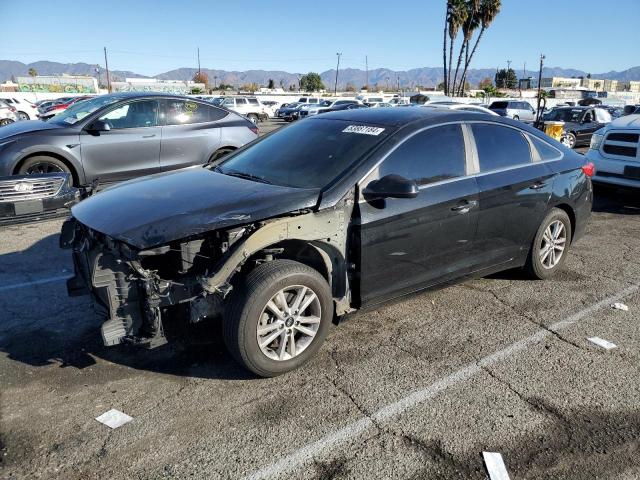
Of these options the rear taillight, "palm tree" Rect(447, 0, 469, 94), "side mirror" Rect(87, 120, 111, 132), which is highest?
"palm tree" Rect(447, 0, 469, 94)

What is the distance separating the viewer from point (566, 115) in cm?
1766

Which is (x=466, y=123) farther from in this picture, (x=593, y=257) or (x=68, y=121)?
(x=68, y=121)

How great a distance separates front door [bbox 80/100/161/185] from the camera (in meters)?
7.61

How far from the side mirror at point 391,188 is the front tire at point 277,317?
26.9 inches

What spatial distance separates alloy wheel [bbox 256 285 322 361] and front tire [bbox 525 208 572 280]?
98.6 inches

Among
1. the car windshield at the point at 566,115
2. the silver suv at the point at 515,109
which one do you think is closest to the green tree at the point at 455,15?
the silver suv at the point at 515,109

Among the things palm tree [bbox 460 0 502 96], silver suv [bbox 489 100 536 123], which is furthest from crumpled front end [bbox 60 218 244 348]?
palm tree [bbox 460 0 502 96]

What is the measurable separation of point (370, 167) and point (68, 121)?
5.87 m

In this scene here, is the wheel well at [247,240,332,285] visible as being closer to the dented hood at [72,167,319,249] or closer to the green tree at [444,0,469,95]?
the dented hood at [72,167,319,249]

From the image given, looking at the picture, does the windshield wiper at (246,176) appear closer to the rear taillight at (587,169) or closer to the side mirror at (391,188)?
the side mirror at (391,188)

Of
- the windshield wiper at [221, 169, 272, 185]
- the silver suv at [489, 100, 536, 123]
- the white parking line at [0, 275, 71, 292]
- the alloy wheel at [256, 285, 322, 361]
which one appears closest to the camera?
the alloy wheel at [256, 285, 322, 361]

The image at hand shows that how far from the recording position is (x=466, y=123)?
4348 mm

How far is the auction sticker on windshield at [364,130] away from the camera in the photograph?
3.99 metres

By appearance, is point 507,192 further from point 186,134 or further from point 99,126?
point 99,126
